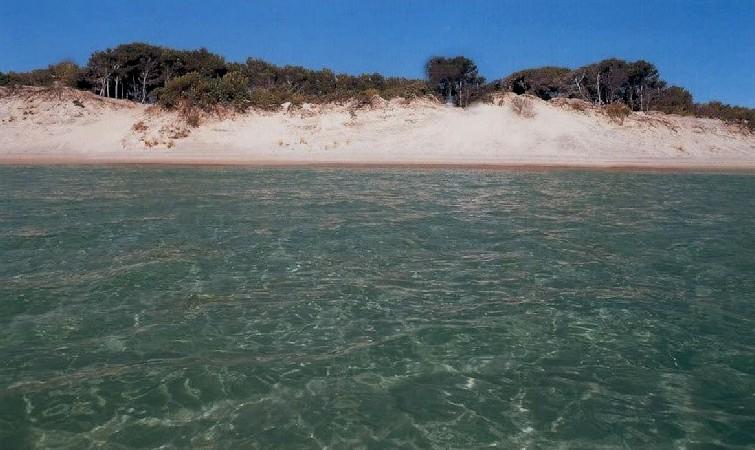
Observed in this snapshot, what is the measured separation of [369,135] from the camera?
34.8m

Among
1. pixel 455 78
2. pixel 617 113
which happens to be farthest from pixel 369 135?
pixel 617 113

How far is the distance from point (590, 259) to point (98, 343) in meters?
7.38

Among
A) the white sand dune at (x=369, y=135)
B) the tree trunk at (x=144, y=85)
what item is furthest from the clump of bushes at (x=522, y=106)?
the tree trunk at (x=144, y=85)

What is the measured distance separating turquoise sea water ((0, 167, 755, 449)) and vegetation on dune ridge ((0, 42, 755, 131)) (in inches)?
1060

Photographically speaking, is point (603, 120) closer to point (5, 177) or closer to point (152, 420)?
point (5, 177)

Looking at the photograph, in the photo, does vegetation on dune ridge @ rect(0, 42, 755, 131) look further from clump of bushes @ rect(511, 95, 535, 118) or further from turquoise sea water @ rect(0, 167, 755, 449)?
turquoise sea water @ rect(0, 167, 755, 449)

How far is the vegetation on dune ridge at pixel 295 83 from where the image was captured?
37.5 m

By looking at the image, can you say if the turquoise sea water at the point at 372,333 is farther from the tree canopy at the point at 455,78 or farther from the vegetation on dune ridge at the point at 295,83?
the tree canopy at the point at 455,78

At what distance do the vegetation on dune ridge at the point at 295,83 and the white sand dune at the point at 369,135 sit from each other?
1479mm

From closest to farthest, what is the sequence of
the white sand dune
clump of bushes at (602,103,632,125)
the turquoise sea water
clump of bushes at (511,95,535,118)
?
1. the turquoise sea water
2. the white sand dune
3. clump of bushes at (511,95,535,118)
4. clump of bushes at (602,103,632,125)

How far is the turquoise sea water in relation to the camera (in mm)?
4078

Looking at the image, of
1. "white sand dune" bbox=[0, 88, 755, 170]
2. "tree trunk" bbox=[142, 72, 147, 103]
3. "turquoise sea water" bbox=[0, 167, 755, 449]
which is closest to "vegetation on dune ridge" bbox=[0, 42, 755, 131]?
"tree trunk" bbox=[142, 72, 147, 103]

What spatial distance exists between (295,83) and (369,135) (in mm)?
10505

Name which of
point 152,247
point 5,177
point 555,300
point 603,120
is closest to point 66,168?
point 5,177
